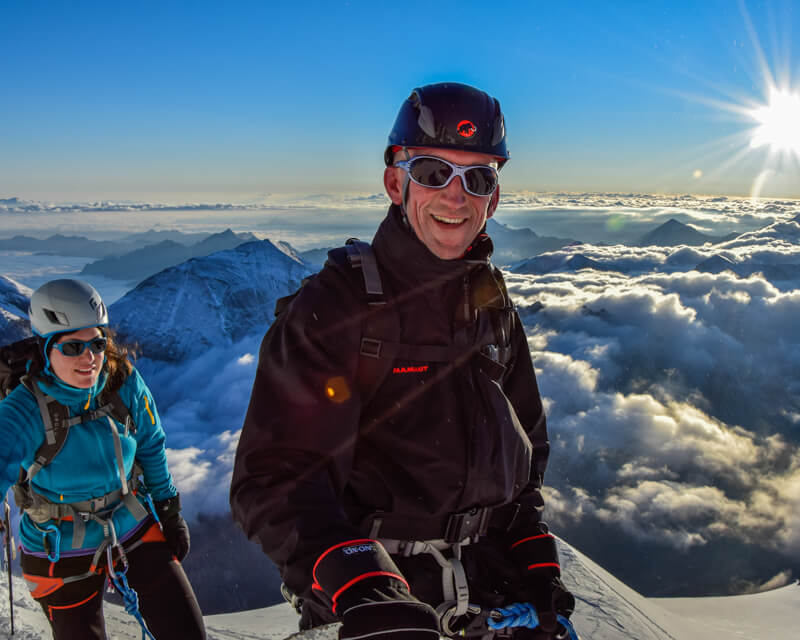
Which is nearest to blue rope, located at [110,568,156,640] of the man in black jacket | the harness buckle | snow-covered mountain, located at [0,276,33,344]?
the man in black jacket

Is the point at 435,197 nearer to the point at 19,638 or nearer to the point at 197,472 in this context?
the point at 19,638

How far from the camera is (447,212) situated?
2.56 m

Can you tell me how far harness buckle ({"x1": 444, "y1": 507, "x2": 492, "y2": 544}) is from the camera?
252 cm

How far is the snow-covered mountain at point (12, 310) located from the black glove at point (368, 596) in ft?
412

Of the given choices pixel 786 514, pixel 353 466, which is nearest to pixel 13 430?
pixel 353 466

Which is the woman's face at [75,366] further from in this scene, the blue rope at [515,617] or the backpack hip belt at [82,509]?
the blue rope at [515,617]

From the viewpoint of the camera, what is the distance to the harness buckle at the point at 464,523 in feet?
8.25

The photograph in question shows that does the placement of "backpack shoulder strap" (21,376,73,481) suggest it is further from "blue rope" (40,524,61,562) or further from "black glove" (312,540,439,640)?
"black glove" (312,540,439,640)

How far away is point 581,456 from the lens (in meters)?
180

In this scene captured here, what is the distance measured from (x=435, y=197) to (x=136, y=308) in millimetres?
192274

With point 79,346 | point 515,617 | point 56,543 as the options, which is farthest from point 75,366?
point 515,617

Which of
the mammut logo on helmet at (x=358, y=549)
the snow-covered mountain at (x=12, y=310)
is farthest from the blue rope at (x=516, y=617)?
the snow-covered mountain at (x=12, y=310)

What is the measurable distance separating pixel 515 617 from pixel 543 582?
0.85 ft

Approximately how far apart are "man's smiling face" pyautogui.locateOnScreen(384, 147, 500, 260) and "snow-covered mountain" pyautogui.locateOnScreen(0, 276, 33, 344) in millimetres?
125151
